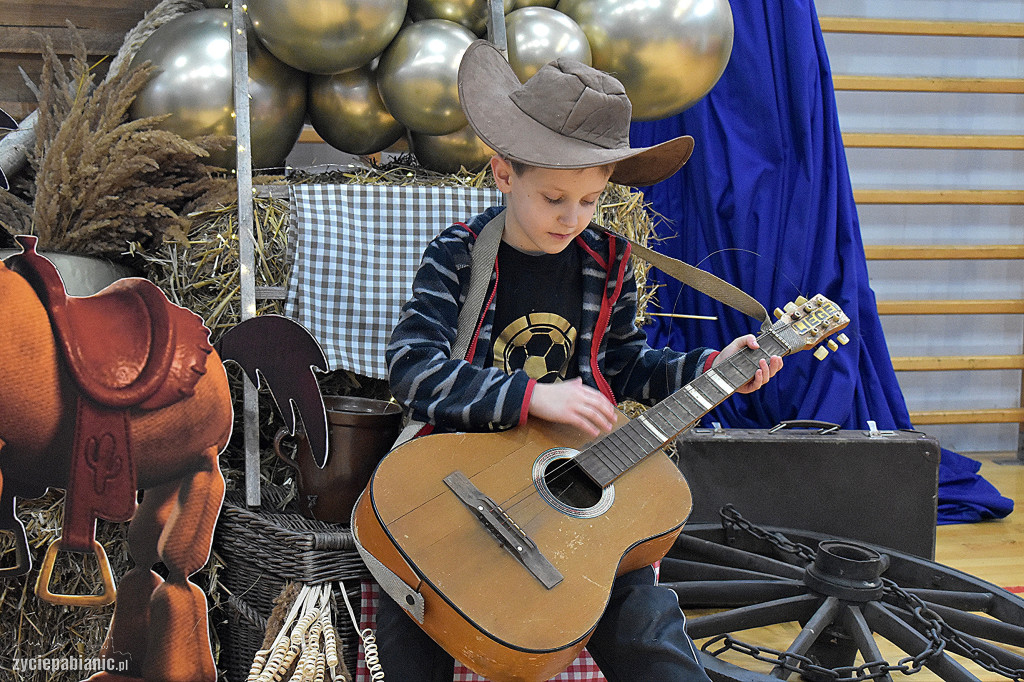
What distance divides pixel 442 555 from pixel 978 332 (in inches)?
120

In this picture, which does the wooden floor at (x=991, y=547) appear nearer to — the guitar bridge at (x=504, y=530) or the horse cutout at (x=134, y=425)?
the guitar bridge at (x=504, y=530)

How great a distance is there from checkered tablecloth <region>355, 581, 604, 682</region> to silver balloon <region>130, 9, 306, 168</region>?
1009 mm

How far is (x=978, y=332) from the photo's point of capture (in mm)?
3354

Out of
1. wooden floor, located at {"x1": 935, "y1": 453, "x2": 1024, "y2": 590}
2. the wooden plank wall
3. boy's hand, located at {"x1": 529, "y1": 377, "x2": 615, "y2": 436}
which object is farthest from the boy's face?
wooden floor, located at {"x1": 935, "y1": 453, "x2": 1024, "y2": 590}

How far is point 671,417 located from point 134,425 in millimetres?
951

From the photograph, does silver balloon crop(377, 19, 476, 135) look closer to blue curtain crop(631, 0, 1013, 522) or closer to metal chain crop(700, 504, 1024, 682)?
blue curtain crop(631, 0, 1013, 522)

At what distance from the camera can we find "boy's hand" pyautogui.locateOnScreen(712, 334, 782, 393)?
1.34 meters

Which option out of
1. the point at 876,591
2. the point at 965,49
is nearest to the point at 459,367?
the point at 876,591

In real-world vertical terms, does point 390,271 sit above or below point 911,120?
below

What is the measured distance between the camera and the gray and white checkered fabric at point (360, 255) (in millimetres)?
1746

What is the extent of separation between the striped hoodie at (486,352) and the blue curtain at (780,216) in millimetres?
1229

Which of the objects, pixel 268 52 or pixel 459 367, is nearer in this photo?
pixel 459 367

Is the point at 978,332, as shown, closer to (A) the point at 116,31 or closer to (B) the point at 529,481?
(B) the point at 529,481

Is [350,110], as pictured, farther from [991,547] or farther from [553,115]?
[991,547]
